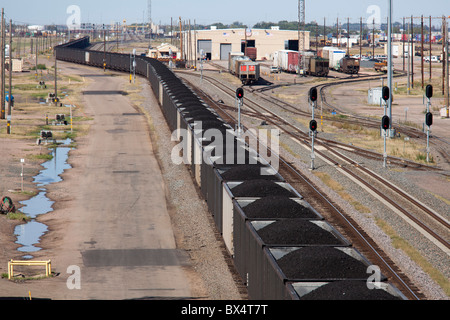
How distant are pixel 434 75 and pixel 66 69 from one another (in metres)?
68.3

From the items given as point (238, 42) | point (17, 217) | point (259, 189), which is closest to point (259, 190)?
point (259, 189)

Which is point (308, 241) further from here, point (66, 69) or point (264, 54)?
point (264, 54)

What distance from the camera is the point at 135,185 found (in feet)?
122

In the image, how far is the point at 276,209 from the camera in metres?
20.8

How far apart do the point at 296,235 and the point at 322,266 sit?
267 cm

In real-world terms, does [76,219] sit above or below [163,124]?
below

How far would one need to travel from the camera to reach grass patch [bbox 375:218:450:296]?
22342 mm

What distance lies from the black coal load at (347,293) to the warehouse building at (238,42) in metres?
134

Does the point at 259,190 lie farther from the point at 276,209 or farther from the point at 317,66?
the point at 317,66

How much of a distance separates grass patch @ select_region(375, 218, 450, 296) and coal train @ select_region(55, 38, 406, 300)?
5.32m

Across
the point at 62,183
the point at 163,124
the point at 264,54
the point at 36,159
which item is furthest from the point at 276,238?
the point at 264,54

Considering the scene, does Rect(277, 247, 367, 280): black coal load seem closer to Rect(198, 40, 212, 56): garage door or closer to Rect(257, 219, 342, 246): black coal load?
Rect(257, 219, 342, 246): black coal load
